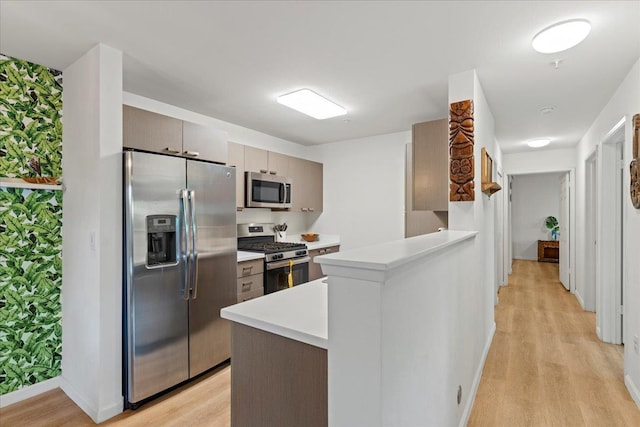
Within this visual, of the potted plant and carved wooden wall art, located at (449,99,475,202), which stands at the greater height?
carved wooden wall art, located at (449,99,475,202)

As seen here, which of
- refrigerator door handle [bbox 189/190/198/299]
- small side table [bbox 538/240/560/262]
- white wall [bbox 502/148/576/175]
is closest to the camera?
refrigerator door handle [bbox 189/190/198/299]

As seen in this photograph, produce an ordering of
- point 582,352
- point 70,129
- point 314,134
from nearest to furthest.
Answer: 1. point 70,129
2. point 582,352
3. point 314,134

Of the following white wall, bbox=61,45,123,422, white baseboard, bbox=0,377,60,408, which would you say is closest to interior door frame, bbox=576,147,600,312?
white wall, bbox=61,45,123,422

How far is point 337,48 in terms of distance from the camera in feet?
6.93

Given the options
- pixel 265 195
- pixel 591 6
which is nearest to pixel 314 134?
pixel 265 195

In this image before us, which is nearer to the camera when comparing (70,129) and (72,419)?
(72,419)

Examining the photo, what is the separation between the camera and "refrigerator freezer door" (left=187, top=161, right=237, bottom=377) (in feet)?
8.50

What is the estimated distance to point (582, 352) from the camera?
122 inches

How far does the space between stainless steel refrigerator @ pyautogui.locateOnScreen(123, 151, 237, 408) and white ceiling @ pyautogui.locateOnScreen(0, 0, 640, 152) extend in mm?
740

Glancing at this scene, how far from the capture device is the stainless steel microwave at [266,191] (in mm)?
3770

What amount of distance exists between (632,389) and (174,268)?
3.41 meters

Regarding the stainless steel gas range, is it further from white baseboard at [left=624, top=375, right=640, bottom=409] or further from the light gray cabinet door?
white baseboard at [left=624, top=375, right=640, bottom=409]

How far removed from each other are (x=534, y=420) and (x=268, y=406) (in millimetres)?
1863

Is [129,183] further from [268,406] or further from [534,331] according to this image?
[534,331]
